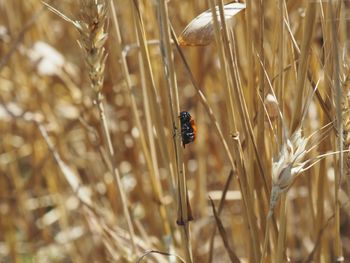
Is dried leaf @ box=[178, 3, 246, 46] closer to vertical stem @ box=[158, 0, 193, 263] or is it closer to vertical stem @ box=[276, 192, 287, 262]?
vertical stem @ box=[158, 0, 193, 263]

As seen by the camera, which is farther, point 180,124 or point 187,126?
point 187,126

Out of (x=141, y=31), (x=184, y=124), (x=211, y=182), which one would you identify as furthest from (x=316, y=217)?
(x=211, y=182)

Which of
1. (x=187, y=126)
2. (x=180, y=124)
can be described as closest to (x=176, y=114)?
(x=180, y=124)

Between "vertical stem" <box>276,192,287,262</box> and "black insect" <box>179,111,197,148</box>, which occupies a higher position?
"black insect" <box>179,111,197,148</box>

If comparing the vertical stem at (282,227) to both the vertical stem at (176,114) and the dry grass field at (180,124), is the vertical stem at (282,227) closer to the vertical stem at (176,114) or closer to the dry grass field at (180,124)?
the dry grass field at (180,124)

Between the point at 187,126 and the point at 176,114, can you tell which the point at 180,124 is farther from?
the point at 187,126

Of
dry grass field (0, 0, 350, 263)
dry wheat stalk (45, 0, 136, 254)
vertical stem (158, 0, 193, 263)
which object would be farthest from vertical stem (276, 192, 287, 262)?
dry wheat stalk (45, 0, 136, 254)

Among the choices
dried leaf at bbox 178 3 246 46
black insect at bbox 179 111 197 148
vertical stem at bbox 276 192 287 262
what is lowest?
vertical stem at bbox 276 192 287 262

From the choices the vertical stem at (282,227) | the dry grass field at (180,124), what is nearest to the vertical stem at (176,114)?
the dry grass field at (180,124)
